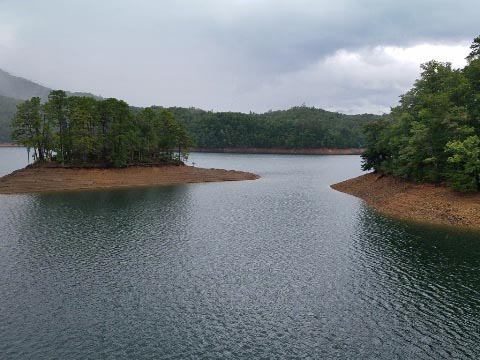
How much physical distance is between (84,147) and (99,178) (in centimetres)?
967

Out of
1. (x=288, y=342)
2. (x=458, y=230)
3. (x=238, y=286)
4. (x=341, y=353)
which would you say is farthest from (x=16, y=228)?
(x=458, y=230)

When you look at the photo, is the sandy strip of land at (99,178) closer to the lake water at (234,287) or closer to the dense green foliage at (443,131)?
the lake water at (234,287)

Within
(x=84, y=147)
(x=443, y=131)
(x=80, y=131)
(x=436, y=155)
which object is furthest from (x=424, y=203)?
(x=80, y=131)

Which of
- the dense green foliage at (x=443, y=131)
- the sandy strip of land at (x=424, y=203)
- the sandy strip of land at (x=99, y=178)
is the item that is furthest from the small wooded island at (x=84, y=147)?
the dense green foliage at (x=443, y=131)

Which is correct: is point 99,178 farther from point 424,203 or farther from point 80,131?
point 424,203

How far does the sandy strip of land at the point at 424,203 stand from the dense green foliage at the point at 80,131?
201 feet

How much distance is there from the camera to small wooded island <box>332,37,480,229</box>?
56.7m

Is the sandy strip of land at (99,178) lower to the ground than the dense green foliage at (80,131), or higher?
lower

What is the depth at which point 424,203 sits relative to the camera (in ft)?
197

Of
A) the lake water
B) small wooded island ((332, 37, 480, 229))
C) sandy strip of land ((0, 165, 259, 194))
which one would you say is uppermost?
small wooded island ((332, 37, 480, 229))

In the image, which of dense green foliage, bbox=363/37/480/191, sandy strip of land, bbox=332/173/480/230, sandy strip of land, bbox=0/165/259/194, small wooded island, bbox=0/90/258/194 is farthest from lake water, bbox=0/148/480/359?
small wooded island, bbox=0/90/258/194

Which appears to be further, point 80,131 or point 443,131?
A: point 80,131

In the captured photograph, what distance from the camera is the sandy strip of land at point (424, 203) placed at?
53.0 meters

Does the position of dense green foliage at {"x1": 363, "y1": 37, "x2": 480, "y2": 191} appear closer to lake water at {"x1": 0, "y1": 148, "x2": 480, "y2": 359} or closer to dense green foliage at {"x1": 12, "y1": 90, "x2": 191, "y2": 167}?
lake water at {"x1": 0, "y1": 148, "x2": 480, "y2": 359}
